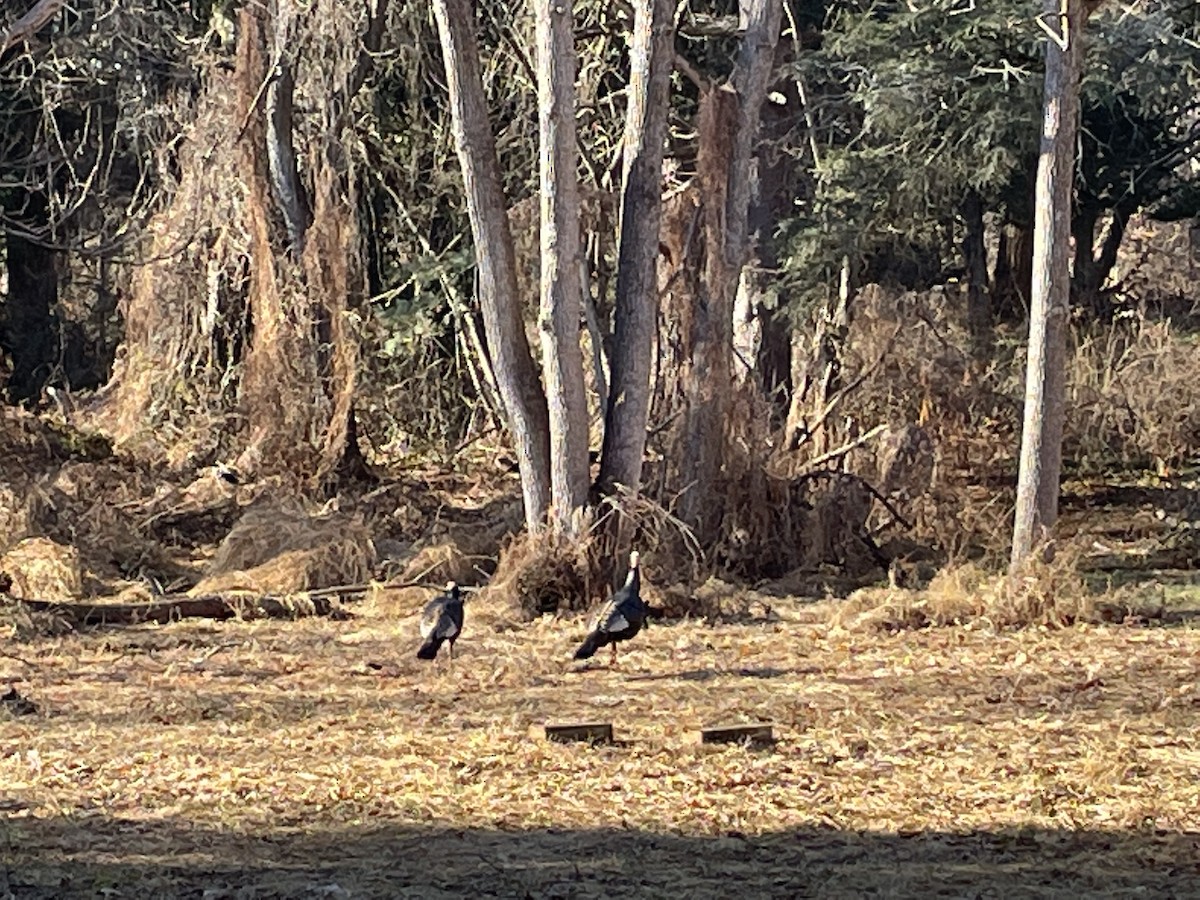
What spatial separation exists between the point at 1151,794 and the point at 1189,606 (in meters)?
6.21

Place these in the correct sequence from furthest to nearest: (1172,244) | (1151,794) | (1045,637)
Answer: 1. (1172,244)
2. (1045,637)
3. (1151,794)

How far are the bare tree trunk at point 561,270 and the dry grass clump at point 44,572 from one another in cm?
361

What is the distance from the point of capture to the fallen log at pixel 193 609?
13141 mm

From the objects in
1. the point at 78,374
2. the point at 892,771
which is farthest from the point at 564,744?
the point at 78,374

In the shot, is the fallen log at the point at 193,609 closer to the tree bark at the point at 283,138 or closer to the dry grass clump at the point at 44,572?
the dry grass clump at the point at 44,572

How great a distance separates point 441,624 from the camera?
10.9m

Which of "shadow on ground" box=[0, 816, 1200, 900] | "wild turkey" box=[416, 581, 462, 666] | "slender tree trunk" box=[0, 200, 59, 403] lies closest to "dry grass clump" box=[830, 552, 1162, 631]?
"wild turkey" box=[416, 581, 462, 666]

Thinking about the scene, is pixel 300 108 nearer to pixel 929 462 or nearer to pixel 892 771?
pixel 929 462

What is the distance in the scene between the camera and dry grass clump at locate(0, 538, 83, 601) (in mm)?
13984

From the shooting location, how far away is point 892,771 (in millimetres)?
8242

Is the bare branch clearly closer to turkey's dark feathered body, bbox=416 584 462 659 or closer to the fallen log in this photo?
the fallen log

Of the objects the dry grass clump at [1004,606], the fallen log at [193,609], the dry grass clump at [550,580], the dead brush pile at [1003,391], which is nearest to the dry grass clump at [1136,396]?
the dead brush pile at [1003,391]

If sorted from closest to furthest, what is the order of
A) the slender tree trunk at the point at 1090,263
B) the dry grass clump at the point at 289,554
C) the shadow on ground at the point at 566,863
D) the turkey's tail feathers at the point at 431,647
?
the shadow on ground at the point at 566,863 → the turkey's tail feathers at the point at 431,647 → the dry grass clump at the point at 289,554 → the slender tree trunk at the point at 1090,263

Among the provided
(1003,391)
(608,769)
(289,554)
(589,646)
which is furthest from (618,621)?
(1003,391)
